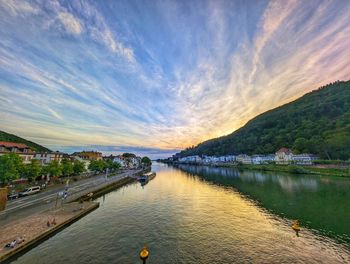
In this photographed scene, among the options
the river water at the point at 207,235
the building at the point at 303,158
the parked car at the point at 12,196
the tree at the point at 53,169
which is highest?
the building at the point at 303,158

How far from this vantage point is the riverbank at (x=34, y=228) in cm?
2094

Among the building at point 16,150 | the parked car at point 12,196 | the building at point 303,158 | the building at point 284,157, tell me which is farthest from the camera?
the building at point 284,157

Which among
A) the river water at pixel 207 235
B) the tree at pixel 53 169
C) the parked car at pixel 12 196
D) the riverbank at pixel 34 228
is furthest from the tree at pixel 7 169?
the river water at pixel 207 235

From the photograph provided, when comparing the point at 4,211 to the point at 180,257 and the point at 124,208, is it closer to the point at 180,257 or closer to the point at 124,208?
the point at 124,208

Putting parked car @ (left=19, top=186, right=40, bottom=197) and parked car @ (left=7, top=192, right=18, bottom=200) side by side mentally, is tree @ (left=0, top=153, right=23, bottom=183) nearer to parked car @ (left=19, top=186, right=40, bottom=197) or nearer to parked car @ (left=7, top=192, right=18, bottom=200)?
parked car @ (left=7, top=192, right=18, bottom=200)

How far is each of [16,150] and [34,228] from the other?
181ft

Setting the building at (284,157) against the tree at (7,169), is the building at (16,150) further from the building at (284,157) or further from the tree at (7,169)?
the building at (284,157)

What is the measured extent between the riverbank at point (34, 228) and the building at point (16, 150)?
43.7 m

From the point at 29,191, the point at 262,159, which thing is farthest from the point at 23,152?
the point at 262,159

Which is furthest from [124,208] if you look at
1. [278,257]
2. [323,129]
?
[323,129]

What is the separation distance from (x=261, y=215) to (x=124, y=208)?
32051mm

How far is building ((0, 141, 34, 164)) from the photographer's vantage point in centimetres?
6153

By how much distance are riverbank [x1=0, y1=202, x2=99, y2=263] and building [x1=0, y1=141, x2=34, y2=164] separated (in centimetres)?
4369

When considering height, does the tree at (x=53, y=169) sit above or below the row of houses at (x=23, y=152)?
below
